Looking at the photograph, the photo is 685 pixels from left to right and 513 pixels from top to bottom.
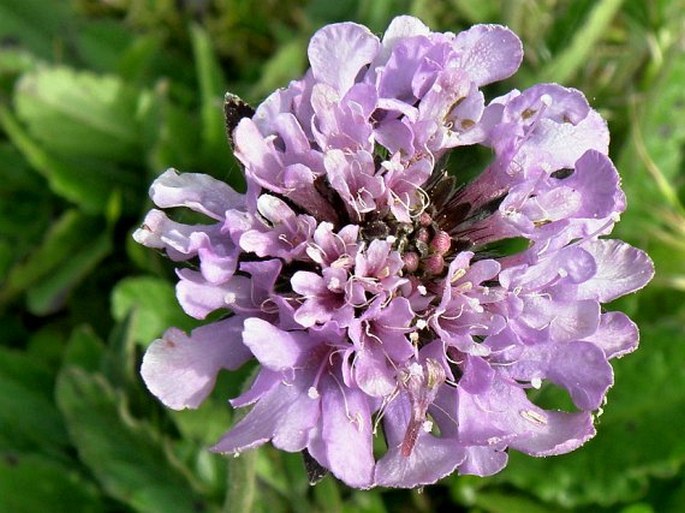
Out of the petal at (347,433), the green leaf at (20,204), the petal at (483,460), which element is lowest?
the green leaf at (20,204)

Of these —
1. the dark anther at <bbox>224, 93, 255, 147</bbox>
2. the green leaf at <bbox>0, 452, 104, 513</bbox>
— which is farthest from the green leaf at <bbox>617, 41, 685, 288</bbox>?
the green leaf at <bbox>0, 452, 104, 513</bbox>

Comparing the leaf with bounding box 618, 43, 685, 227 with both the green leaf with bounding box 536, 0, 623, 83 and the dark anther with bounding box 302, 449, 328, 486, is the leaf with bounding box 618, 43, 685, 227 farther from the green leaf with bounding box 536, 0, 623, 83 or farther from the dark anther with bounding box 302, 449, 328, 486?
the dark anther with bounding box 302, 449, 328, 486

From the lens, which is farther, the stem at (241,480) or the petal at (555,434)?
the stem at (241,480)

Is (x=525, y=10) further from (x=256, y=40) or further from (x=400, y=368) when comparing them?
(x=400, y=368)

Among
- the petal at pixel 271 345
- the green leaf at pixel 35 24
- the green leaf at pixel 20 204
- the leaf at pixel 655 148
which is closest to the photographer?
the petal at pixel 271 345

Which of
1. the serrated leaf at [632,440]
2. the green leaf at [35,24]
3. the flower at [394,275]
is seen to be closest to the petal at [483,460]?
the flower at [394,275]

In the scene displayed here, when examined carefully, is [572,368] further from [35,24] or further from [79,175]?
[35,24]

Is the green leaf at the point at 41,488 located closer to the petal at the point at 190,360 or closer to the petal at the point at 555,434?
the petal at the point at 190,360
